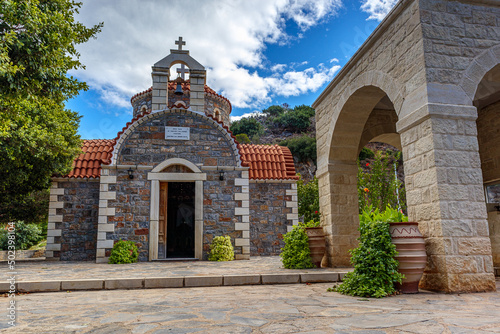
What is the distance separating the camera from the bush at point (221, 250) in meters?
9.91

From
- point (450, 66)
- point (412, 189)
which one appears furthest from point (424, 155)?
point (450, 66)

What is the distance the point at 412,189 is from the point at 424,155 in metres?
0.53

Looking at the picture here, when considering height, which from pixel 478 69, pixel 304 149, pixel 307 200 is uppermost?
pixel 304 149

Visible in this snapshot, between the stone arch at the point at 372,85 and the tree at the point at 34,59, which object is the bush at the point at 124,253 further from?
the stone arch at the point at 372,85

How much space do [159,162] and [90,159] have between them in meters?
2.99

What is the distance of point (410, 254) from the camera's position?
442 cm

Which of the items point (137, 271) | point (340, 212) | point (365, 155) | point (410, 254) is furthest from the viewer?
point (365, 155)

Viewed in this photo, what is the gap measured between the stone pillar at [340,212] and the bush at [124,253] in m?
5.25

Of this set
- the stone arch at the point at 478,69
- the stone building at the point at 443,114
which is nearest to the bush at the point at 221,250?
the stone building at the point at 443,114

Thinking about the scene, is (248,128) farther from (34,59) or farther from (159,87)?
(34,59)

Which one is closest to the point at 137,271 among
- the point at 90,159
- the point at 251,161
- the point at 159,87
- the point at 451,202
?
the point at 451,202

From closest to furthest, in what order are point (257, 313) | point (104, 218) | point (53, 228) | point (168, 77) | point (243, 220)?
point (257, 313), point (104, 218), point (243, 220), point (53, 228), point (168, 77)

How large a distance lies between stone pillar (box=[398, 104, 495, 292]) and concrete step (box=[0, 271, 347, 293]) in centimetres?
192

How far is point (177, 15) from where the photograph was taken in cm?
1220
